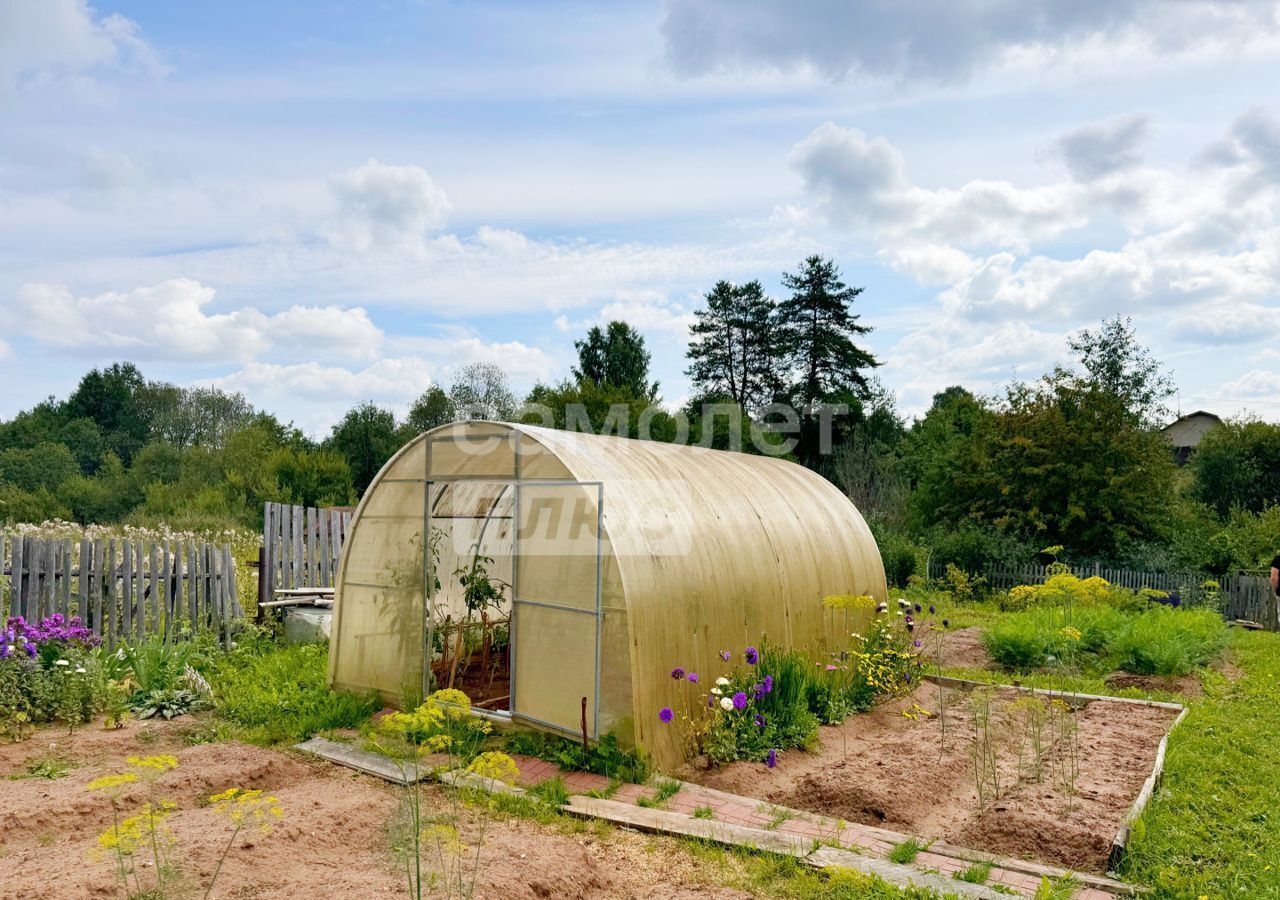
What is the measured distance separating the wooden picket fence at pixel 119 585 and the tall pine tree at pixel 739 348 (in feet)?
91.9

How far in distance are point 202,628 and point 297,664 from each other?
149 cm

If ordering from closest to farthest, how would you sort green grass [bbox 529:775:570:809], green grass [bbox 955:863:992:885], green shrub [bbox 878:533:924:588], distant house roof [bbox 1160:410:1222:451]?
1. green grass [bbox 955:863:992:885]
2. green grass [bbox 529:775:570:809]
3. green shrub [bbox 878:533:924:588]
4. distant house roof [bbox 1160:410:1222:451]

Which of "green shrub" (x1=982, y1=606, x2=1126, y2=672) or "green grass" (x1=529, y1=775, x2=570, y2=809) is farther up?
"green shrub" (x1=982, y1=606, x2=1126, y2=672)

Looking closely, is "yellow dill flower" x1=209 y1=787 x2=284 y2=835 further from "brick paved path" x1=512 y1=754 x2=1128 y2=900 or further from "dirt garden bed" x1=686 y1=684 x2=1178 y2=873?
"dirt garden bed" x1=686 y1=684 x2=1178 y2=873

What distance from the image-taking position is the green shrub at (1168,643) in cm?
1006

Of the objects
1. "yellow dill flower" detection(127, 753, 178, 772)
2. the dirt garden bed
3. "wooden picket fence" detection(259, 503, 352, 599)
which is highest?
"wooden picket fence" detection(259, 503, 352, 599)

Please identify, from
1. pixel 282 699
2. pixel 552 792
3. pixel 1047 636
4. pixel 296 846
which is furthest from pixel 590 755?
pixel 1047 636

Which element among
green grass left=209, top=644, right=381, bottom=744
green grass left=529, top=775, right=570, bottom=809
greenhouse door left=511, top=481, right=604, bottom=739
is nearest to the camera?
green grass left=529, top=775, right=570, bottom=809

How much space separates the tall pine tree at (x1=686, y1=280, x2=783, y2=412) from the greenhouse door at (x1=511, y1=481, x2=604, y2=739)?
29.6m

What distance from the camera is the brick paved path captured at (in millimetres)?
4805

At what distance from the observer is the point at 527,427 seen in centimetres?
770

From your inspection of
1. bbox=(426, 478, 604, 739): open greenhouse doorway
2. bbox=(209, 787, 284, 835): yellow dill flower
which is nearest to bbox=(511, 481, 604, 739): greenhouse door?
bbox=(426, 478, 604, 739): open greenhouse doorway

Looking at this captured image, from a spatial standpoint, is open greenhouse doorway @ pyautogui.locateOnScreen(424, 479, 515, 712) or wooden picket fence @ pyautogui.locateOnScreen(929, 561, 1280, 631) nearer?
open greenhouse doorway @ pyautogui.locateOnScreen(424, 479, 515, 712)

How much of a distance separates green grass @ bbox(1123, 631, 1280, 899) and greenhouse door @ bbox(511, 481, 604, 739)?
146 inches
